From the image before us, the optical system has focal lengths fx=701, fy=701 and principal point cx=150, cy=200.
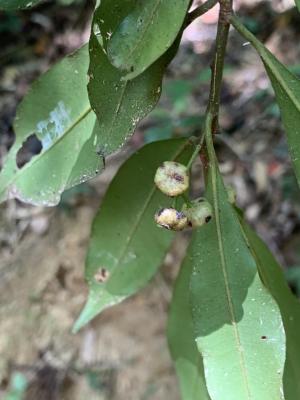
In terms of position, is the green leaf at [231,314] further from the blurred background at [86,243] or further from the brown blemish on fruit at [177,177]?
the blurred background at [86,243]

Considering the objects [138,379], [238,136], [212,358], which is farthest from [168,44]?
[238,136]

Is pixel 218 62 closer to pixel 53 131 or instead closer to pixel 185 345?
pixel 53 131

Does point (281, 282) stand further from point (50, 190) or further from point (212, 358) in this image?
point (50, 190)

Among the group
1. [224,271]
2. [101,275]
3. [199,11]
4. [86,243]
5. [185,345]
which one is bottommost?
[86,243]

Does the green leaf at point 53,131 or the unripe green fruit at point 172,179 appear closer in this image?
the unripe green fruit at point 172,179

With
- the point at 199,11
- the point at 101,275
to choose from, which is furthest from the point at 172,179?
the point at 101,275

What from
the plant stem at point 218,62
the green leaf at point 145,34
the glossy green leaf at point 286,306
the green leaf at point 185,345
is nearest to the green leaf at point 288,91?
the plant stem at point 218,62
